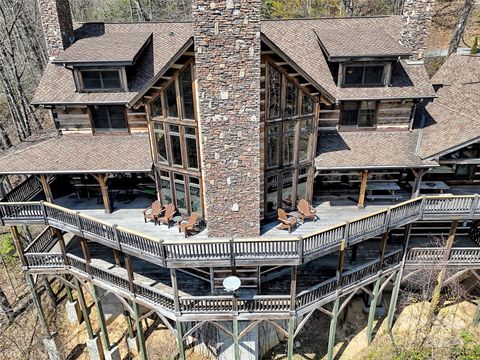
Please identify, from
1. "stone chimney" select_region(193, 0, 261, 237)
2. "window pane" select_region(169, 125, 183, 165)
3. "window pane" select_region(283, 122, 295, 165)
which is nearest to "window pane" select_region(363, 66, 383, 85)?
"window pane" select_region(283, 122, 295, 165)

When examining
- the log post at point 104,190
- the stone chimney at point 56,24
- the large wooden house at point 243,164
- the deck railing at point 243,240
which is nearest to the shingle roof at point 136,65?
the large wooden house at point 243,164

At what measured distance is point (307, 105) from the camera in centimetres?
1453

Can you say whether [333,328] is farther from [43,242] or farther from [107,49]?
[107,49]

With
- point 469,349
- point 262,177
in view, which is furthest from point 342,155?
point 469,349

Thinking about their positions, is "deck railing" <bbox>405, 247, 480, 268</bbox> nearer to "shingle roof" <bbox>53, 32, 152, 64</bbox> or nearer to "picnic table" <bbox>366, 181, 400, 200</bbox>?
"picnic table" <bbox>366, 181, 400, 200</bbox>

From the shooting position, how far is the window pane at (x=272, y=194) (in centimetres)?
1505

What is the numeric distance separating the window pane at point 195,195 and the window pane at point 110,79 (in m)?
6.42

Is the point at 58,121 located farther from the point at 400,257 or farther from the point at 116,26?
the point at 400,257

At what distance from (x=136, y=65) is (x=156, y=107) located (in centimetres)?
469

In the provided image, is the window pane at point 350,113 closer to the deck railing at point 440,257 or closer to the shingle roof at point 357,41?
the shingle roof at point 357,41

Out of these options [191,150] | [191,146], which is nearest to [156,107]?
[191,146]

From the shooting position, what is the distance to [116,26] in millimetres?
19016

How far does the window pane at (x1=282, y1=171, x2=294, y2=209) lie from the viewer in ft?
50.4

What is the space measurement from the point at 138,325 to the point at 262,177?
9.10 metres
